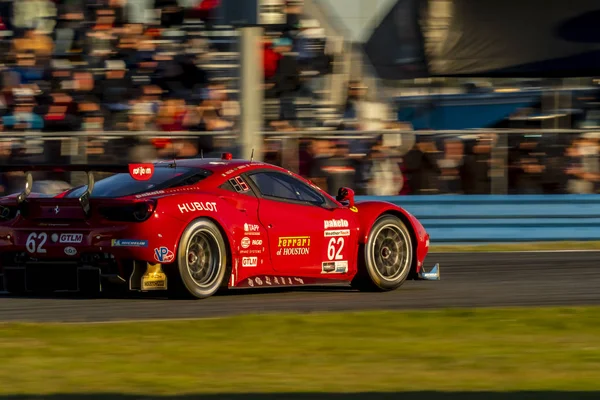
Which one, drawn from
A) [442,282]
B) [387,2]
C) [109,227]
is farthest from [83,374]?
[387,2]

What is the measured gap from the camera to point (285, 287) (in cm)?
1058

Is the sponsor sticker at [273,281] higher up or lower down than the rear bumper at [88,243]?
lower down

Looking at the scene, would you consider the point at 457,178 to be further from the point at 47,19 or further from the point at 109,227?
the point at 109,227

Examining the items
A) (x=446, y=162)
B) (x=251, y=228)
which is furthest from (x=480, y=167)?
(x=251, y=228)

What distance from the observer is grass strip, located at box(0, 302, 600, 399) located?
18.2ft

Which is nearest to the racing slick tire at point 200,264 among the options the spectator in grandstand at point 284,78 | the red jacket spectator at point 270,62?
the spectator in grandstand at point 284,78

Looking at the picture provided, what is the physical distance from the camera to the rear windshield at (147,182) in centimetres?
905

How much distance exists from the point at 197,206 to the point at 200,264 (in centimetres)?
42

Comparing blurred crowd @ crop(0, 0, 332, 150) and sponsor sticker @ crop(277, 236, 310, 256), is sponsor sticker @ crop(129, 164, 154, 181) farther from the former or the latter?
blurred crowd @ crop(0, 0, 332, 150)

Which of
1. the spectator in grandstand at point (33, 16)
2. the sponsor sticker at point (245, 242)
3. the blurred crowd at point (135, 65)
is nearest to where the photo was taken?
the sponsor sticker at point (245, 242)

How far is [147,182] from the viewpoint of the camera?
9.18 m

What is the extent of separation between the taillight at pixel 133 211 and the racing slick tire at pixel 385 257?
6.67ft

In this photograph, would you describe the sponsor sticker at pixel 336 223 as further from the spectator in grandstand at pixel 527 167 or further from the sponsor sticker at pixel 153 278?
the spectator in grandstand at pixel 527 167

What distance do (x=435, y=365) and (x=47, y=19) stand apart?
1174 cm
